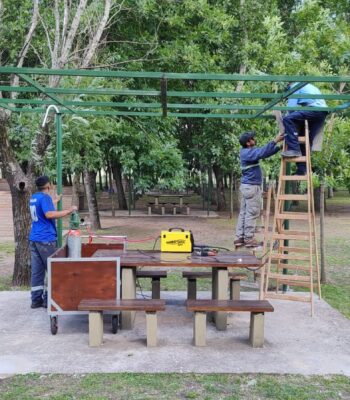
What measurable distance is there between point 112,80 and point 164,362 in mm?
8187

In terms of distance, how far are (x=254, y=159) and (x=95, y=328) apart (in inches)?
118

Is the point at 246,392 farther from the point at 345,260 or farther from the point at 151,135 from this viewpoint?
the point at 151,135

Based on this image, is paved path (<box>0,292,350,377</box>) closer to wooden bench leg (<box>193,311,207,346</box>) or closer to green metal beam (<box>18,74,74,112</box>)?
wooden bench leg (<box>193,311,207,346</box>)

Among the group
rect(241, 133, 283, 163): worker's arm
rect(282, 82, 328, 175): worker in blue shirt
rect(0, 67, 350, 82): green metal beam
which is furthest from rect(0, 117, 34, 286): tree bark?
rect(282, 82, 328, 175): worker in blue shirt

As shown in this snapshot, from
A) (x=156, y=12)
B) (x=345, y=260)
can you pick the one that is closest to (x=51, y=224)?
(x=345, y=260)

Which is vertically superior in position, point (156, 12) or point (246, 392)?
point (156, 12)

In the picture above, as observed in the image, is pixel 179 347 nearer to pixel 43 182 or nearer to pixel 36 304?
pixel 36 304

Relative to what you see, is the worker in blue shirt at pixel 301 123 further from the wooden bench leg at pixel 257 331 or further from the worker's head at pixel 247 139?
the wooden bench leg at pixel 257 331

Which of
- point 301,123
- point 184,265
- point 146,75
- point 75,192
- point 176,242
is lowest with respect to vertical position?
point 184,265

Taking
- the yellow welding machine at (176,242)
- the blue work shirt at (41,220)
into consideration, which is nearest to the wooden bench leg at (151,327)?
the yellow welding machine at (176,242)

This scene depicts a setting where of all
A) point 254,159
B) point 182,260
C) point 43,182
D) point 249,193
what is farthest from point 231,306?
point 43,182

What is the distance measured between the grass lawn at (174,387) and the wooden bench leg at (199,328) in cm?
80

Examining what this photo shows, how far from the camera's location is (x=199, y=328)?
5379 millimetres

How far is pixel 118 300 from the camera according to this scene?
18.5 ft
